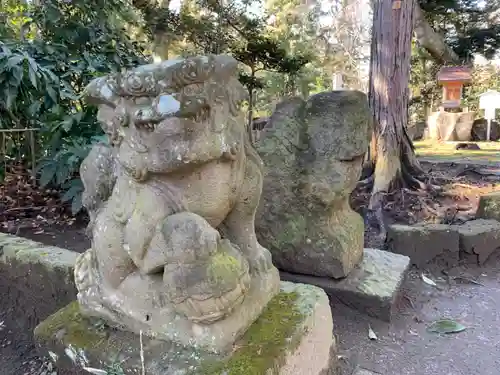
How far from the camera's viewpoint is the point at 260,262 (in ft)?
4.99

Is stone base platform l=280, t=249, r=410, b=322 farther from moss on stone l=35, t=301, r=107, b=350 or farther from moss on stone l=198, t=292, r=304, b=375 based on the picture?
moss on stone l=35, t=301, r=107, b=350

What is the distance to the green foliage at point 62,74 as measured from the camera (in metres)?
3.21

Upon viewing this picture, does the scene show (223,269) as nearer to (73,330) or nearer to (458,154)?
(73,330)

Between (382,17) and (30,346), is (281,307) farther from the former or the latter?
(382,17)

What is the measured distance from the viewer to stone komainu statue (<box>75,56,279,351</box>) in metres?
1.18

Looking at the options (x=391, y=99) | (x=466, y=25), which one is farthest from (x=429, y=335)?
(x=466, y=25)

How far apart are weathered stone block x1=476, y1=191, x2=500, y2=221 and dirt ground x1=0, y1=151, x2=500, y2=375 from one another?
272 millimetres

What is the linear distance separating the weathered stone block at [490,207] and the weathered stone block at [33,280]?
2863mm

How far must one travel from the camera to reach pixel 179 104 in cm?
115

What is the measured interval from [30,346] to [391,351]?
5.50ft

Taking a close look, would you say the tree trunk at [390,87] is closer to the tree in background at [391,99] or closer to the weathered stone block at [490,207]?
the tree in background at [391,99]

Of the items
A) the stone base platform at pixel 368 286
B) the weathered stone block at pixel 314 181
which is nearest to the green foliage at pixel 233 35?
the weathered stone block at pixel 314 181

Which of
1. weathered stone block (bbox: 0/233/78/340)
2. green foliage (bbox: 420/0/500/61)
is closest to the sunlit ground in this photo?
green foliage (bbox: 420/0/500/61)

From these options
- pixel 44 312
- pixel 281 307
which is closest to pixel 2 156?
pixel 44 312
